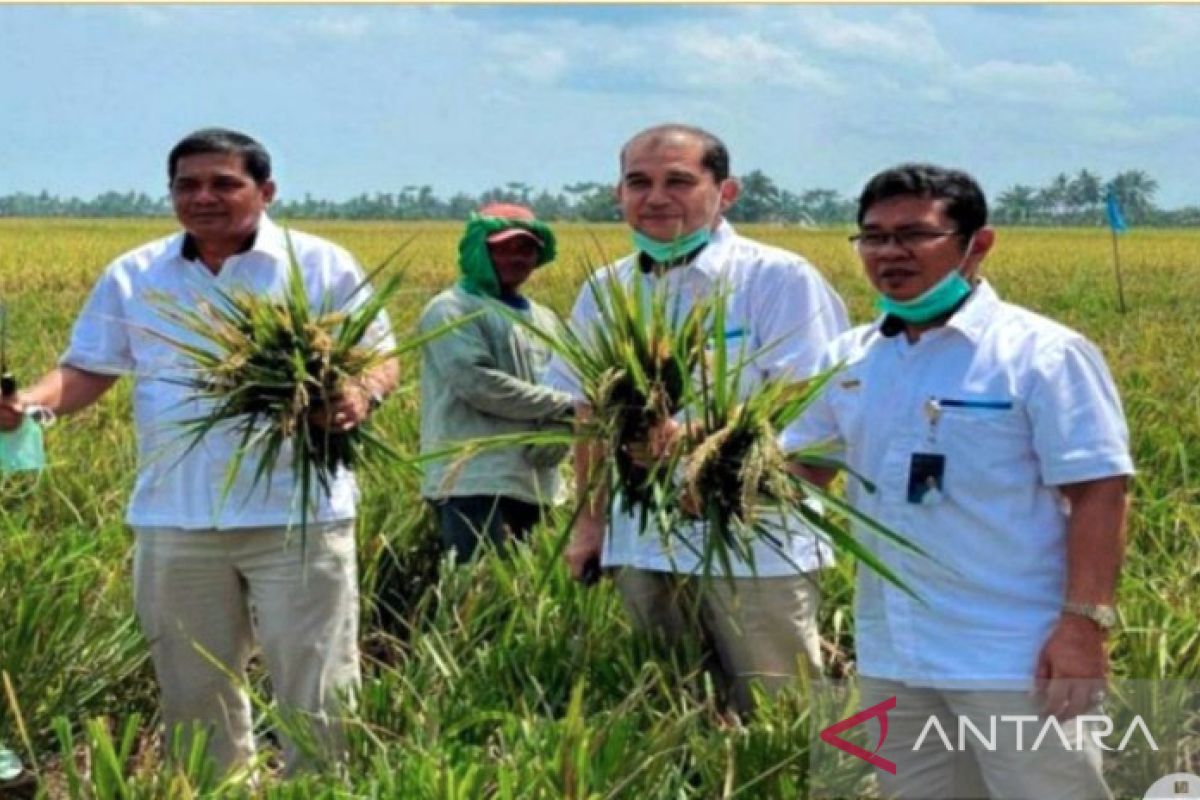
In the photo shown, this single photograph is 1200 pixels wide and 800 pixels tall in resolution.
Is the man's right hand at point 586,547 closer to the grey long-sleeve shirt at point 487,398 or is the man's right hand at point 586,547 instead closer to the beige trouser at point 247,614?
the beige trouser at point 247,614

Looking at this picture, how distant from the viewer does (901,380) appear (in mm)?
2539

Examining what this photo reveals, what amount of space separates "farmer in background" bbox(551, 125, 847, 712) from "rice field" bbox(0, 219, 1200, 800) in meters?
0.14

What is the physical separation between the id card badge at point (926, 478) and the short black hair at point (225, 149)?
1595 millimetres

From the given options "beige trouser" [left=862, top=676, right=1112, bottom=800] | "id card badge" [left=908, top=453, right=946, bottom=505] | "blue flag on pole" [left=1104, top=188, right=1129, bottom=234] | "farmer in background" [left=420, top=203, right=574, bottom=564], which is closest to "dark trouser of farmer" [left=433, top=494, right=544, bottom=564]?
"farmer in background" [left=420, top=203, right=574, bottom=564]

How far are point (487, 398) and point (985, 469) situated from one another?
6.24 ft

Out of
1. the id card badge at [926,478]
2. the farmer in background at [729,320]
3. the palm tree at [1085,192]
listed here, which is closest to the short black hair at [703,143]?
the farmer in background at [729,320]

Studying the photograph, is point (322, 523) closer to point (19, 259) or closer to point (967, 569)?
point (967, 569)

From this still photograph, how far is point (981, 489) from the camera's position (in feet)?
8.04

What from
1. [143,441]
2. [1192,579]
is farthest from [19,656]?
[1192,579]

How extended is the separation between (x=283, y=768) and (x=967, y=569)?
1.73 meters

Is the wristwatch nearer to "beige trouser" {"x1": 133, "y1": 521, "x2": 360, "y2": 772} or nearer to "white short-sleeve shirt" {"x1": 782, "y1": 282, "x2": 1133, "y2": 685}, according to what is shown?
"white short-sleeve shirt" {"x1": 782, "y1": 282, "x2": 1133, "y2": 685}

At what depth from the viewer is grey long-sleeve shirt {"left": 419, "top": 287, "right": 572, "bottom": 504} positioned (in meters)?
4.11

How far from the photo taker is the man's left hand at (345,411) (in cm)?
278

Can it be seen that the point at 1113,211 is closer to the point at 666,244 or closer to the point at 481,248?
the point at 481,248
